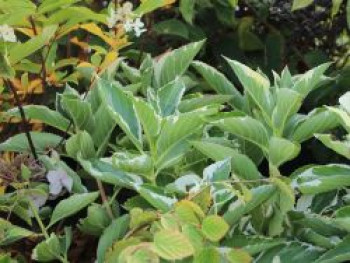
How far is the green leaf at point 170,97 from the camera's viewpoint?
1.26 metres

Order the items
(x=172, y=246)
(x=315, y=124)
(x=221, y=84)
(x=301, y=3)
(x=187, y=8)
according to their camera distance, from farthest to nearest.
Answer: (x=187, y=8) → (x=301, y=3) → (x=221, y=84) → (x=315, y=124) → (x=172, y=246)

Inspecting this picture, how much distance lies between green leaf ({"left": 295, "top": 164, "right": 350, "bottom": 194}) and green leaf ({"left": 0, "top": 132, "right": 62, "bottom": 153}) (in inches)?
19.4

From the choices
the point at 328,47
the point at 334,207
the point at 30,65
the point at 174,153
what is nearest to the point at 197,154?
the point at 174,153

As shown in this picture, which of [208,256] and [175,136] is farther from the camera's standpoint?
[175,136]

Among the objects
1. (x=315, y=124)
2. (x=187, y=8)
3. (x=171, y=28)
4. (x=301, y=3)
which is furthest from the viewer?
(x=171, y=28)

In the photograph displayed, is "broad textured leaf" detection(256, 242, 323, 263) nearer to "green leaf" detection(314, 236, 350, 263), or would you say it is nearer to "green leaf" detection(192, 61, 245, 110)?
"green leaf" detection(314, 236, 350, 263)

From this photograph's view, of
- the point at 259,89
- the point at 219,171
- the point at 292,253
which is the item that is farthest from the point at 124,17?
the point at 292,253

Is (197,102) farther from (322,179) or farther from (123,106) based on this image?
(322,179)

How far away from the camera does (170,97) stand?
1.27 m

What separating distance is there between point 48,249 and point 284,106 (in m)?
0.44

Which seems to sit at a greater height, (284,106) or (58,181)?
(284,106)

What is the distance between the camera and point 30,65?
1534 millimetres

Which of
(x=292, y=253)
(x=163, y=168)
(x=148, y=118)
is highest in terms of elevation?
(x=148, y=118)

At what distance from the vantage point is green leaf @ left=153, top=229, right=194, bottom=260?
91 centimetres
